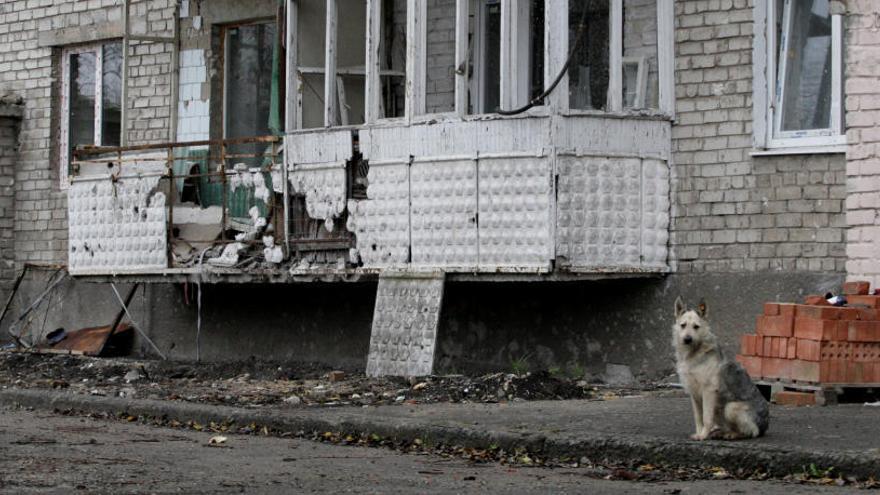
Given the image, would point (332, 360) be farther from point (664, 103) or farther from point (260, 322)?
point (664, 103)

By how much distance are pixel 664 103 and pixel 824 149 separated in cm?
160

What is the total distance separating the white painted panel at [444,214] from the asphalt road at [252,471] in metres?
3.80

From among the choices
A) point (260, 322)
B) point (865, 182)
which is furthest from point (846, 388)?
point (260, 322)

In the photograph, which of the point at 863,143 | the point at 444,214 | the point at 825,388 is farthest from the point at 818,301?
the point at 444,214

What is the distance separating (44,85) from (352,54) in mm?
5983

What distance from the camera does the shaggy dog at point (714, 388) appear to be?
30.2 ft

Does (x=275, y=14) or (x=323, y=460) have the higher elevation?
(x=275, y=14)

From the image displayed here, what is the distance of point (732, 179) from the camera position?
44.9ft

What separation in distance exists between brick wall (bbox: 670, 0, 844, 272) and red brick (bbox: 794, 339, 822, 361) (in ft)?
4.92

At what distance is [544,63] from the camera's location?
559 inches

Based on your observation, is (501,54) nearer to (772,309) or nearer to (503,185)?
(503,185)

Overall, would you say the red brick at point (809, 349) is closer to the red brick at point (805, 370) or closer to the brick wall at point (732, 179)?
the red brick at point (805, 370)

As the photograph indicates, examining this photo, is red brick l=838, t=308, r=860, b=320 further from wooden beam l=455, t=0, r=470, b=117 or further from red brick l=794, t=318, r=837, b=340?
wooden beam l=455, t=0, r=470, b=117

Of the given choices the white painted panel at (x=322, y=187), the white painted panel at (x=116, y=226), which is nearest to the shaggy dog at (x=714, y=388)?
the white painted panel at (x=322, y=187)
